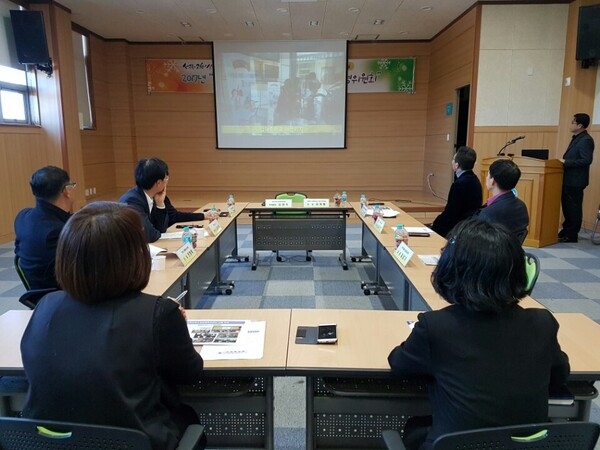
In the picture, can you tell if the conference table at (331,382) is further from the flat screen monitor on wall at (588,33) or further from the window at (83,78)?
the window at (83,78)

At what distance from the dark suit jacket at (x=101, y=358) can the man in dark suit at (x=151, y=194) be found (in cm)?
180

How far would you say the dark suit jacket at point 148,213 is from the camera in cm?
284

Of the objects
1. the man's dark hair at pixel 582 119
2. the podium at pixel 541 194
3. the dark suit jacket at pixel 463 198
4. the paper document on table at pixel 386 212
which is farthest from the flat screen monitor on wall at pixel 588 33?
the paper document on table at pixel 386 212

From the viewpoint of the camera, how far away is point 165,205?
3.55m

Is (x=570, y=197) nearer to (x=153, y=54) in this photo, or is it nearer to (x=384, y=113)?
(x=384, y=113)

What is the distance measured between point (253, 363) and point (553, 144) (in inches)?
243

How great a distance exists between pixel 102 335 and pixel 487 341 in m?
0.91

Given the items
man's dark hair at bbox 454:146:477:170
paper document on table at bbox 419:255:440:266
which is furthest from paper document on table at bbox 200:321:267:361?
man's dark hair at bbox 454:146:477:170

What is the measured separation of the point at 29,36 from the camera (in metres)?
5.34

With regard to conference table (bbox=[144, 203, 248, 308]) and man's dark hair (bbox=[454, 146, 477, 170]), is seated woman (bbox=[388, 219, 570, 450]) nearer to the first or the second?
conference table (bbox=[144, 203, 248, 308])

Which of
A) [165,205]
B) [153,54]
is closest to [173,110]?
[153,54]

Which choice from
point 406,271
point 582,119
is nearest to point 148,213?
point 406,271

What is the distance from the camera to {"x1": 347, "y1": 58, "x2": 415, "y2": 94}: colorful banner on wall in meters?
8.05

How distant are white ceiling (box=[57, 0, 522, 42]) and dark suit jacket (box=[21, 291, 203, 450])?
221 inches
